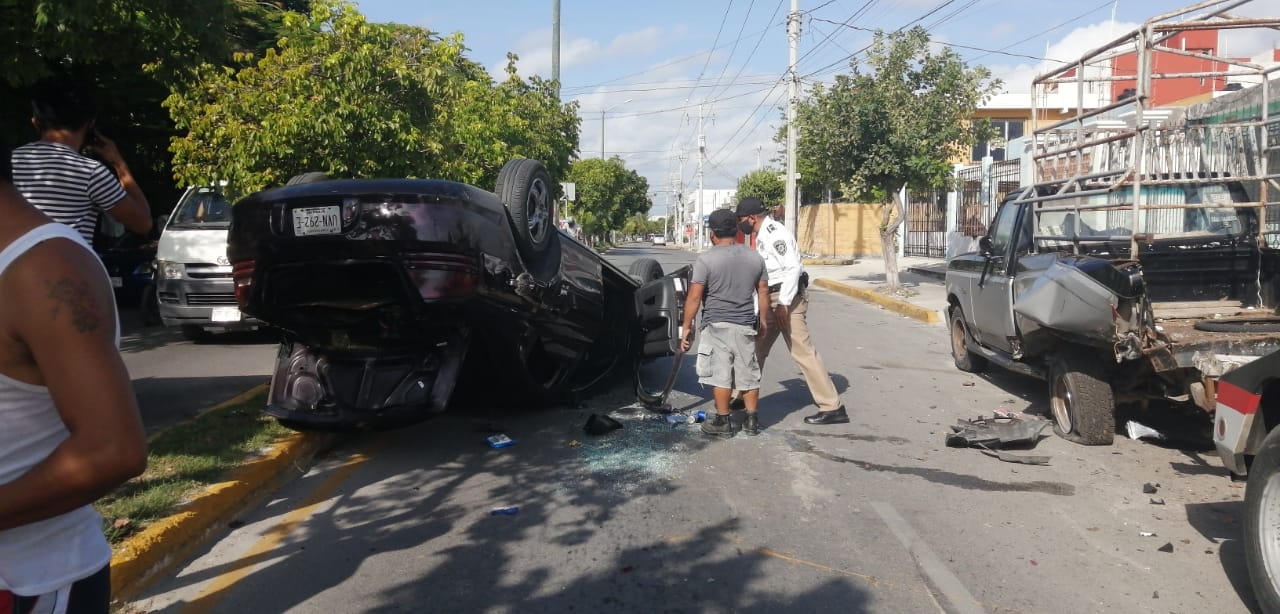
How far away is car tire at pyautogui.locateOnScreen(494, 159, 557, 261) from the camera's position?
19.5 ft

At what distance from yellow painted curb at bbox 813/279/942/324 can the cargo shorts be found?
29.5 ft

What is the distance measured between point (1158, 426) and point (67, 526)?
24.9 feet

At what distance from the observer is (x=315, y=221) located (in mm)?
5117

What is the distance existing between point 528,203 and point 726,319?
186 centimetres

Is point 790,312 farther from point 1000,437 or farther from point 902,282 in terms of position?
point 902,282

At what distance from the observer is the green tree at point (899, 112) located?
1931 centimetres

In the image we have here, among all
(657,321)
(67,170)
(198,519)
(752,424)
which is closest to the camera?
(67,170)

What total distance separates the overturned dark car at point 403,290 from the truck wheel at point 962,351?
4798mm

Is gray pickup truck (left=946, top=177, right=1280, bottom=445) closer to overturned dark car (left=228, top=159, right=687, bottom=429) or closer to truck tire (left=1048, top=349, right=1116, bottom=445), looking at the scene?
truck tire (left=1048, top=349, right=1116, bottom=445)

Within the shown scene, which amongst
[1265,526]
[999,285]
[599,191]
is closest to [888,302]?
[999,285]

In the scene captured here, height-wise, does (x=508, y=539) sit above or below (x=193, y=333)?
below

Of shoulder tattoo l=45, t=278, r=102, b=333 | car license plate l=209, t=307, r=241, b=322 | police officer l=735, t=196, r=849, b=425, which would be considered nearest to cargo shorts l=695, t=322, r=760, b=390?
police officer l=735, t=196, r=849, b=425

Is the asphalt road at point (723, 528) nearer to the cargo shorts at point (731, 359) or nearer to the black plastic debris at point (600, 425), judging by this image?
the black plastic debris at point (600, 425)

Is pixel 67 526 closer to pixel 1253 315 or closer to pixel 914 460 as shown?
pixel 914 460
